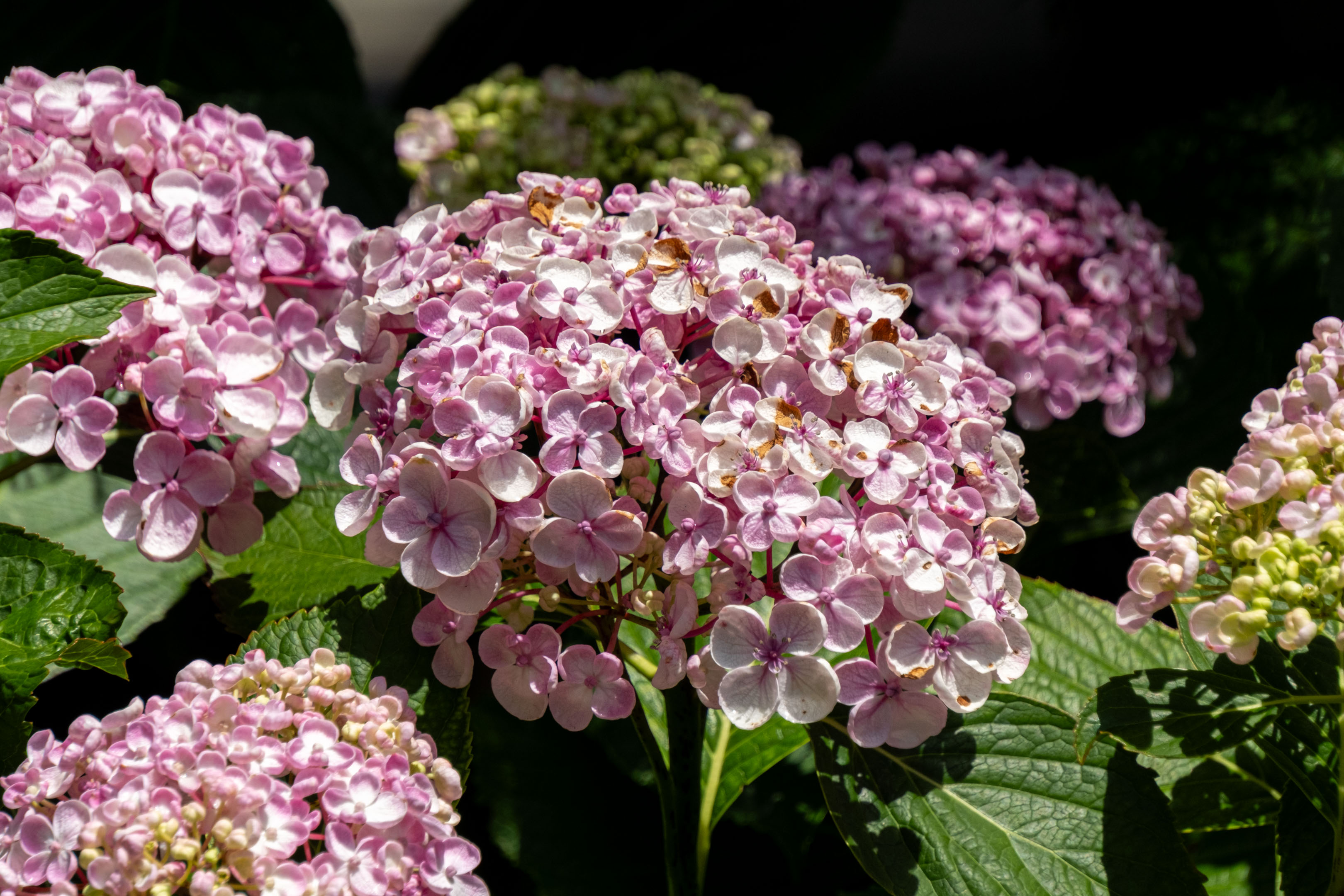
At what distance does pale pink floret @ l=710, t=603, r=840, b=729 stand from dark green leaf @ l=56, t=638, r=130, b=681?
0.30m

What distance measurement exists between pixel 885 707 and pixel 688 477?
152mm

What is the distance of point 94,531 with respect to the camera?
3.41ft

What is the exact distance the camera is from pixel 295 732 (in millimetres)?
591

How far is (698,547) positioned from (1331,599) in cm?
31

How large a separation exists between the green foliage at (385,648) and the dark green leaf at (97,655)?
6 cm

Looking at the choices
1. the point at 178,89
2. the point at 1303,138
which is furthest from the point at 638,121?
the point at 1303,138

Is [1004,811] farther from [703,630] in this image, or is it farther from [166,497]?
[166,497]

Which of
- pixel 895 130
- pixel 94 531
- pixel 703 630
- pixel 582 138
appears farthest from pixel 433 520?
pixel 895 130

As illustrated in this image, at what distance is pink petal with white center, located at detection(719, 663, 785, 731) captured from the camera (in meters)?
0.56

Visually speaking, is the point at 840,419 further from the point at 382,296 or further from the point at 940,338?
the point at 382,296

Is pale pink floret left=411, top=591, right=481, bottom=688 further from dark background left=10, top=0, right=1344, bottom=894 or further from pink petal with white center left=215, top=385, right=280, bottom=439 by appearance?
dark background left=10, top=0, right=1344, bottom=894

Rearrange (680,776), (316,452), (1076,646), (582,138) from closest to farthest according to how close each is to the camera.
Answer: (680,776)
(1076,646)
(316,452)
(582,138)

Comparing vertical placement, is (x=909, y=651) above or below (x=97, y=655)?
above

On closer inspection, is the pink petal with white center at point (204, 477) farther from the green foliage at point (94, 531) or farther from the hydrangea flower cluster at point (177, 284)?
the green foliage at point (94, 531)
